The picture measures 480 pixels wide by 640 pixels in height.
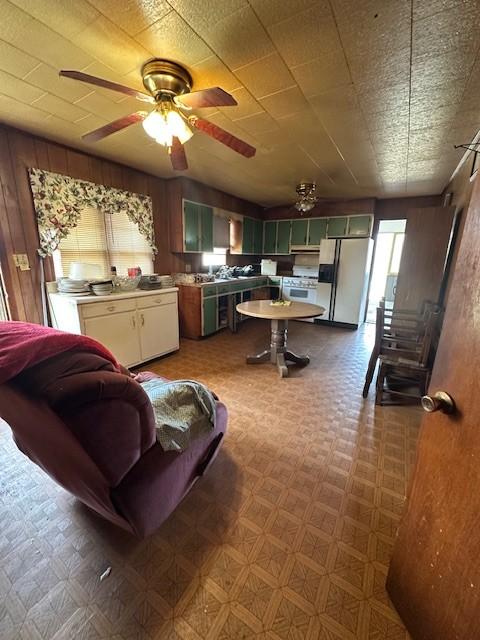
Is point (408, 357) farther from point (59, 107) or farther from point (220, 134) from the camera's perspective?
A: point (59, 107)

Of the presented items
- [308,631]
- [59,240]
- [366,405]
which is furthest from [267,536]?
[59,240]

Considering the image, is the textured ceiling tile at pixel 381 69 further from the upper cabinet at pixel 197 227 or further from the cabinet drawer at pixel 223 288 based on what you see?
the cabinet drawer at pixel 223 288

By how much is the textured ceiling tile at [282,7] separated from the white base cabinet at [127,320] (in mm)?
2366

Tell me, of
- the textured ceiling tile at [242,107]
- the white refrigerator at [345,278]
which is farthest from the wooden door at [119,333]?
the white refrigerator at [345,278]

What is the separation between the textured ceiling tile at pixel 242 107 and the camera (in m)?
1.78

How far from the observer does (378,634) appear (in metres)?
0.93

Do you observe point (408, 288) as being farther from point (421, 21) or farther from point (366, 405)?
A: point (421, 21)

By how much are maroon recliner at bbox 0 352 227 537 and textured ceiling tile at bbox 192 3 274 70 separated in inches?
64.1

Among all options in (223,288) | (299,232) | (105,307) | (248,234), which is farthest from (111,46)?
(299,232)

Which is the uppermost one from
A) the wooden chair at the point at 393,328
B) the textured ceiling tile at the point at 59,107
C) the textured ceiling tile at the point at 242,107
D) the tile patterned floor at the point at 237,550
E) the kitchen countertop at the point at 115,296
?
the textured ceiling tile at the point at 242,107

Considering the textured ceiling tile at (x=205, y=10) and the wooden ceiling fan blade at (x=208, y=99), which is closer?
the textured ceiling tile at (x=205, y=10)

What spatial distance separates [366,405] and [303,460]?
101 cm

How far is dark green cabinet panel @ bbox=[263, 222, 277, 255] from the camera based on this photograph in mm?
5844

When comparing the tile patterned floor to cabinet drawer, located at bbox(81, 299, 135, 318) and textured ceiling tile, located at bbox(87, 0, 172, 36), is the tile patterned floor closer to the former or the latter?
cabinet drawer, located at bbox(81, 299, 135, 318)
